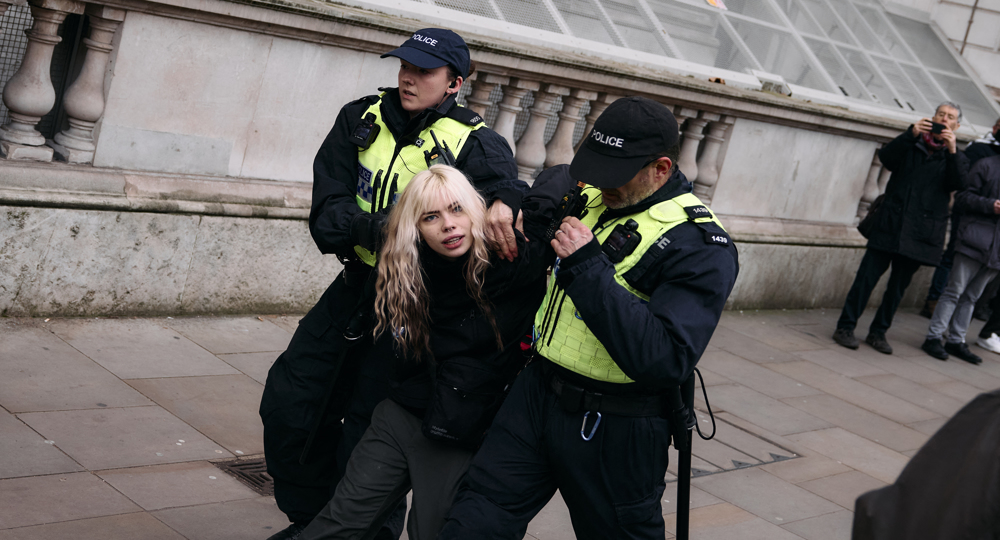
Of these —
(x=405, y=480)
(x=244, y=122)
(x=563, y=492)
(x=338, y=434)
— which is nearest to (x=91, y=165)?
(x=244, y=122)

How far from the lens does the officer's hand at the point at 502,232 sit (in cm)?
309

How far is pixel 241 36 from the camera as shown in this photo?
5832 mm

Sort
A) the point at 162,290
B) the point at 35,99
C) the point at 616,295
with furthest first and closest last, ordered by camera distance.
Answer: the point at 162,290 → the point at 35,99 → the point at 616,295

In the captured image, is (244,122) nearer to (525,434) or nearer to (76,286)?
(76,286)

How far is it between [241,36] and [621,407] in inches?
148

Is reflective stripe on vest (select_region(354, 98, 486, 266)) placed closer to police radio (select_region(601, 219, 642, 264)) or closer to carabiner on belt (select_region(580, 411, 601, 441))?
police radio (select_region(601, 219, 642, 264))

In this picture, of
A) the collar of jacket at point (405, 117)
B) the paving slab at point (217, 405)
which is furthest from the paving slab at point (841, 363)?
the collar of jacket at point (405, 117)

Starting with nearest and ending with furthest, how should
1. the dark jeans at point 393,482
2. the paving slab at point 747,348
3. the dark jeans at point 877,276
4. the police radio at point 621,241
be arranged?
the police radio at point 621,241 < the dark jeans at point 393,482 < the paving slab at point 747,348 < the dark jeans at point 877,276

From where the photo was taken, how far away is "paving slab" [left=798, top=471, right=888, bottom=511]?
5590mm

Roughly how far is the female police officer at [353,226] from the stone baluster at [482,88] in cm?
327

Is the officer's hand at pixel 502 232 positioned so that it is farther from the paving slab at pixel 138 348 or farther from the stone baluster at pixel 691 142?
the stone baluster at pixel 691 142

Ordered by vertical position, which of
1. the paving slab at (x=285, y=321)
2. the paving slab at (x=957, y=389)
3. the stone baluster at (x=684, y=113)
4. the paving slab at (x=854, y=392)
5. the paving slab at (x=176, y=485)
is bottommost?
the paving slab at (x=176, y=485)

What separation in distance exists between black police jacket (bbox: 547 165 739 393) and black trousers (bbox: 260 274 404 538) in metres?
1.04

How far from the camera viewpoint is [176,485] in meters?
4.09
